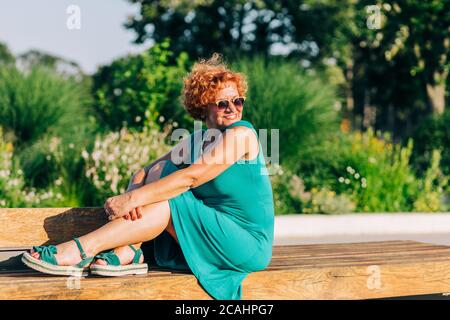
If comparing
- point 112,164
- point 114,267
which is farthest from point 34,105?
point 114,267

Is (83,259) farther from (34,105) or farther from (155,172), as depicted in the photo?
(34,105)

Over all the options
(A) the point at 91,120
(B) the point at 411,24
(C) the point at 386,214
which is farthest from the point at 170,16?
(C) the point at 386,214

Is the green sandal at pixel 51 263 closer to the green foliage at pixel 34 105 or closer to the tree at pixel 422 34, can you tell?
the green foliage at pixel 34 105

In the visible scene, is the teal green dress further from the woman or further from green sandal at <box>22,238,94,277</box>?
green sandal at <box>22,238,94,277</box>

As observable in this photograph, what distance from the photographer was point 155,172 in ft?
12.5

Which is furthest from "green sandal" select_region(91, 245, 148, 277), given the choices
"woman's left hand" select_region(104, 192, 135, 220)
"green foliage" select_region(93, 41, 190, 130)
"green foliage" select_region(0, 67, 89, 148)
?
"green foliage" select_region(93, 41, 190, 130)

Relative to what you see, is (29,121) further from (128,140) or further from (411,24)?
(411,24)

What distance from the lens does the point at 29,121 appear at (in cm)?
1000

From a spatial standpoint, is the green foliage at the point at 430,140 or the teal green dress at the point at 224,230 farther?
the green foliage at the point at 430,140

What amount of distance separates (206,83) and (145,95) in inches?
289

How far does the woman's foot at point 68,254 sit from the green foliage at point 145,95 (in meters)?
7.00

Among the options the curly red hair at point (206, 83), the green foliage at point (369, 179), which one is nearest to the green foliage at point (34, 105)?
the green foliage at point (369, 179)

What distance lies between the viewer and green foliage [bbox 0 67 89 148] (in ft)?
32.8

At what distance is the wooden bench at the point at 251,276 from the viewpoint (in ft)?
10.3
